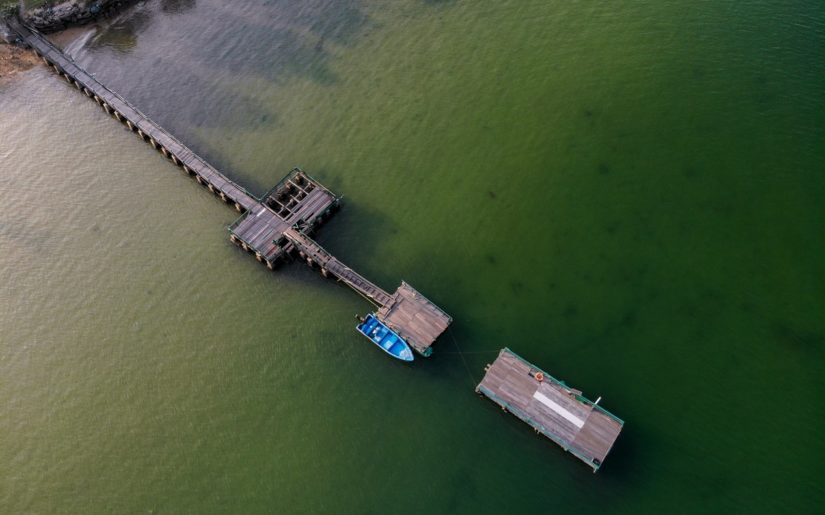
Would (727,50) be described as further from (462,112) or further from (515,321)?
(515,321)

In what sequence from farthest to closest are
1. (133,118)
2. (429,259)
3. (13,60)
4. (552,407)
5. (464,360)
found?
(13,60), (133,118), (429,259), (464,360), (552,407)

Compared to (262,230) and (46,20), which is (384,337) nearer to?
(262,230)

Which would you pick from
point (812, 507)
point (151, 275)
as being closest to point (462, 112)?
point (151, 275)

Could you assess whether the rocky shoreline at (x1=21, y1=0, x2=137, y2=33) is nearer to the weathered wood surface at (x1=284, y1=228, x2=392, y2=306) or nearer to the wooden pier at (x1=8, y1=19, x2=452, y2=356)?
the wooden pier at (x1=8, y1=19, x2=452, y2=356)

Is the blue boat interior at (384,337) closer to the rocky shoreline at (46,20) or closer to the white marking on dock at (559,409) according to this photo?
the white marking on dock at (559,409)

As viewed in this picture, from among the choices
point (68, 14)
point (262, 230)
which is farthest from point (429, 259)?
point (68, 14)

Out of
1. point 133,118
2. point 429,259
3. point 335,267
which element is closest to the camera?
point 335,267
